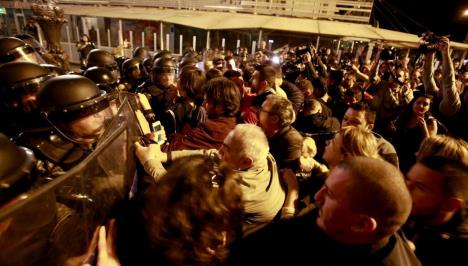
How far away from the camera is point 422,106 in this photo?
3.58 metres

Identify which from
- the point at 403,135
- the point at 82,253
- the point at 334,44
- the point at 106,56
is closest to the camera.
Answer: the point at 82,253

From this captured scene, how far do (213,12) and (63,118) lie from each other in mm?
17644

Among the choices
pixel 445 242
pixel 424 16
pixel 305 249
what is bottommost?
pixel 445 242

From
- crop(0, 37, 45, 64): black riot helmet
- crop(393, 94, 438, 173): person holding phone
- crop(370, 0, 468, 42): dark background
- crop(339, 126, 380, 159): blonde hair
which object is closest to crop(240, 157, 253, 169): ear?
crop(339, 126, 380, 159): blonde hair

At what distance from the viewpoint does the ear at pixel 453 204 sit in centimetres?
162

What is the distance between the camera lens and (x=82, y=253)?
1.11m

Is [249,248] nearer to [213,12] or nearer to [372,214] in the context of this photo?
[372,214]

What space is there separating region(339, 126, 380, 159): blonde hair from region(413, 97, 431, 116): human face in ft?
6.67

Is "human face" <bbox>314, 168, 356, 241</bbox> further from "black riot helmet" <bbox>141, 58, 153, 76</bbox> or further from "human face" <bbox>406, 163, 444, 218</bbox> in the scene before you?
"black riot helmet" <bbox>141, 58, 153, 76</bbox>

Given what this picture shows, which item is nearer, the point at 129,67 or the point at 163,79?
the point at 163,79

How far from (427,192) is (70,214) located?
191 centimetres

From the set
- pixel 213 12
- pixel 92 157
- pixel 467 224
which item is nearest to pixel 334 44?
pixel 213 12

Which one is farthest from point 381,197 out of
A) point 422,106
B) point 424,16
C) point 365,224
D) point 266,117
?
point 424,16

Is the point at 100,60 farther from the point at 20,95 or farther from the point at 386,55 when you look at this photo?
the point at 386,55
